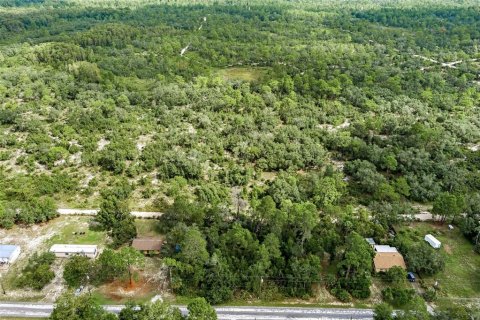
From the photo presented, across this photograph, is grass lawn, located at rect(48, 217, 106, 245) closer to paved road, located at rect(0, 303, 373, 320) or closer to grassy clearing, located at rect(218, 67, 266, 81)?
paved road, located at rect(0, 303, 373, 320)

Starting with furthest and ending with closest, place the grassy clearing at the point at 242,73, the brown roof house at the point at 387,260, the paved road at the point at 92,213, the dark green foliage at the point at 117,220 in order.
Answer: the grassy clearing at the point at 242,73, the paved road at the point at 92,213, the dark green foliage at the point at 117,220, the brown roof house at the point at 387,260

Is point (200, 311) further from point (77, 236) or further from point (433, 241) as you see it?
point (433, 241)

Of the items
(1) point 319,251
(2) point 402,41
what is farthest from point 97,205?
(2) point 402,41

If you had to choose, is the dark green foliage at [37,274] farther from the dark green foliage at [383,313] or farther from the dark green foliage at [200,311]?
the dark green foliage at [383,313]

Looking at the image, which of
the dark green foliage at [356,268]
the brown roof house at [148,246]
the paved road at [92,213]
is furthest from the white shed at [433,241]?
the paved road at [92,213]

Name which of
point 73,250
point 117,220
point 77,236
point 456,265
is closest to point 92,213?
point 77,236

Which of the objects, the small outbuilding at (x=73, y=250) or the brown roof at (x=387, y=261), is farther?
the small outbuilding at (x=73, y=250)

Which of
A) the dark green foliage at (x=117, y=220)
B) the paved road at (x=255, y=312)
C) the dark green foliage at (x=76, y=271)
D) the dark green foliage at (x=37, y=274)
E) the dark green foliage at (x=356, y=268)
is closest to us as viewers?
the paved road at (x=255, y=312)
